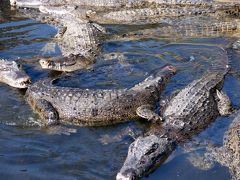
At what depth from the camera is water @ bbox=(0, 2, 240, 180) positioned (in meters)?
5.23

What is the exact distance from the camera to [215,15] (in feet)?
36.8

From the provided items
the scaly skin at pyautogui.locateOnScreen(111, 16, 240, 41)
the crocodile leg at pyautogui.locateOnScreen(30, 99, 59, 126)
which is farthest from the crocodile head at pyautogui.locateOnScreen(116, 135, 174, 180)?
the scaly skin at pyautogui.locateOnScreen(111, 16, 240, 41)

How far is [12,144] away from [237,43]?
5.06 m

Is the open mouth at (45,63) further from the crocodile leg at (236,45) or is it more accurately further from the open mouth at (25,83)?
the crocodile leg at (236,45)

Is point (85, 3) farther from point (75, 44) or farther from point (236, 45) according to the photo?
point (236, 45)

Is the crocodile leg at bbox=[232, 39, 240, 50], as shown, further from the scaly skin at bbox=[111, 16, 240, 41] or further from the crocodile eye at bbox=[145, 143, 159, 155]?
the crocodile eye at bbox=[145, 143, 159, 155]

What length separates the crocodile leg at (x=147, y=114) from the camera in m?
6.09

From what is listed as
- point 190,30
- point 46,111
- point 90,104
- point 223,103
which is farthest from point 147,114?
point 190,30

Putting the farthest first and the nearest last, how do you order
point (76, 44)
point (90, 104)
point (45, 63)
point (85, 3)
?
point (85, 3), point (76, 44), point (45, 63), point (90, 104)

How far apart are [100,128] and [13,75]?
203cm

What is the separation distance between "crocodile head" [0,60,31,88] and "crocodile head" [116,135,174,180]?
2548mm

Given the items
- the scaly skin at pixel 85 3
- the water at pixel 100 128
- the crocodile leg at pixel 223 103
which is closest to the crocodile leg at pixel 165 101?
the water at pixel 100 128

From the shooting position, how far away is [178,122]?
5898 mm

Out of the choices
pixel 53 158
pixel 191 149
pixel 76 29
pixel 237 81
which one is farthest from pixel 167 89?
pixel 76 29
